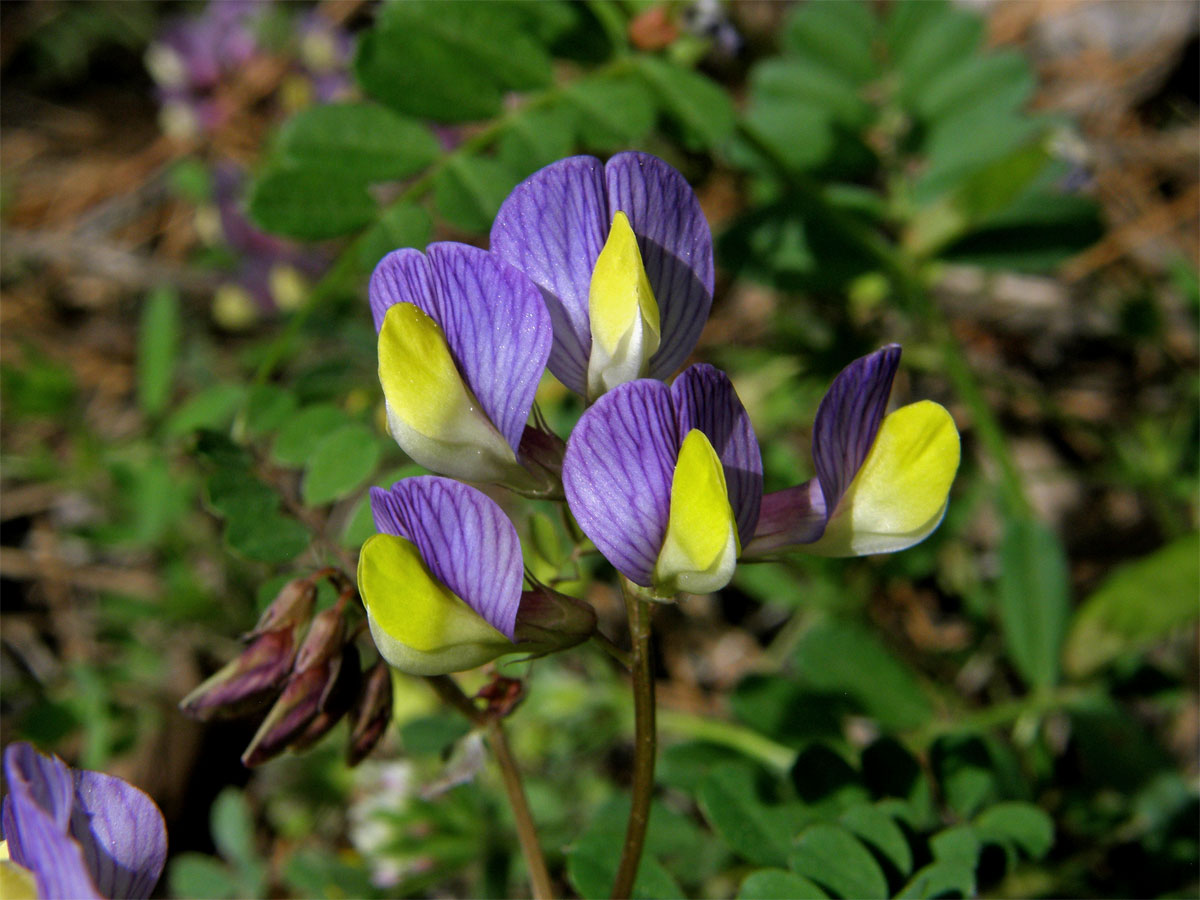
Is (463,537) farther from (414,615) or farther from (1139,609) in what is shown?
(1139,609)

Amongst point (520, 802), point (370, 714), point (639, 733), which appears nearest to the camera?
point (639, 733)

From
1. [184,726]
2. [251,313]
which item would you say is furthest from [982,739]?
[251,313]

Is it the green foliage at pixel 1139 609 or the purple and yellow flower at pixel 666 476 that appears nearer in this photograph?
the purple and yellow flower at pixel 666 476

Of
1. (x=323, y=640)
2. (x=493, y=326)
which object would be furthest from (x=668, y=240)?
(x=323, y=640)

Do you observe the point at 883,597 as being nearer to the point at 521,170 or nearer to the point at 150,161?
the point at 521,170

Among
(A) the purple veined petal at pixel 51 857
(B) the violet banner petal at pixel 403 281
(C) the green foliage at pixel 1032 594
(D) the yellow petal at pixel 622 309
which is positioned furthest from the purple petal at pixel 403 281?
(C) the green foliage at pixel 1032 594

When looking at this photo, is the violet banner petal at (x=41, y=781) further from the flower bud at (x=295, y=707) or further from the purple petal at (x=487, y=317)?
the purple petal at (x=487, y=317)
